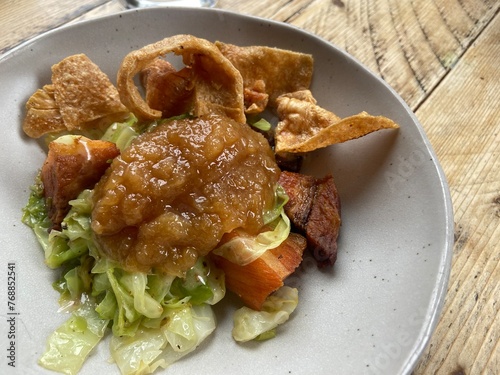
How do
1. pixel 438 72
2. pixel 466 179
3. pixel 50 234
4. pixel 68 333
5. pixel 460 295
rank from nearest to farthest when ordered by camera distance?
pixel 68 333, pixel 50 234, pixel 460 295, pixel 466 179, pixel 438 72

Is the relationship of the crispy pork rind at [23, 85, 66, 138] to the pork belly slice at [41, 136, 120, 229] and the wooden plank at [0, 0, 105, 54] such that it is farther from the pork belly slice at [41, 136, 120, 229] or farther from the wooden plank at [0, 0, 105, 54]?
the wooden plank at [0, 0, 105, 54]

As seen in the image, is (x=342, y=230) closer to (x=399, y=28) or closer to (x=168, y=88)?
(x=168, y=88)

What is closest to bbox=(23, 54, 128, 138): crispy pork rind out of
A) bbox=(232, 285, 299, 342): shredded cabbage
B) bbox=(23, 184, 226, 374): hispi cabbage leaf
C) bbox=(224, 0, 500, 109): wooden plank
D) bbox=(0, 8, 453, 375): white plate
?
bbox=(0, 8, 453, 375): white plate

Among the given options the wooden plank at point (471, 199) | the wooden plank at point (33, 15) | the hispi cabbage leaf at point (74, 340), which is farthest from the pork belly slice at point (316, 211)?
the wooden plank at point (33, 15)

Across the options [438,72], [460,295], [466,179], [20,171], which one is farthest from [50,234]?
[438,72]

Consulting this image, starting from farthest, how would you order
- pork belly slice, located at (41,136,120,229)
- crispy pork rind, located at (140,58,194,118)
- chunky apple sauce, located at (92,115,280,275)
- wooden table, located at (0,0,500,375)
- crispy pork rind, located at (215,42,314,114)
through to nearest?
1. crispy pork rind, located at (215,42,314,114)
2. crispy pork rind, located at (140,58,194,118)
3. wooden table, located at (0,0,500,375)
4. pork belly slice, located at (41,136,120,229)
5. chunky apple sauce, located at (92,115,280,275)

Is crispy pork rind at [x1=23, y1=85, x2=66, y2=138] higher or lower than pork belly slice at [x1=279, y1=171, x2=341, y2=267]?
higher

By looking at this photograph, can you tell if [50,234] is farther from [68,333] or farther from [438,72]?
[438,72]
